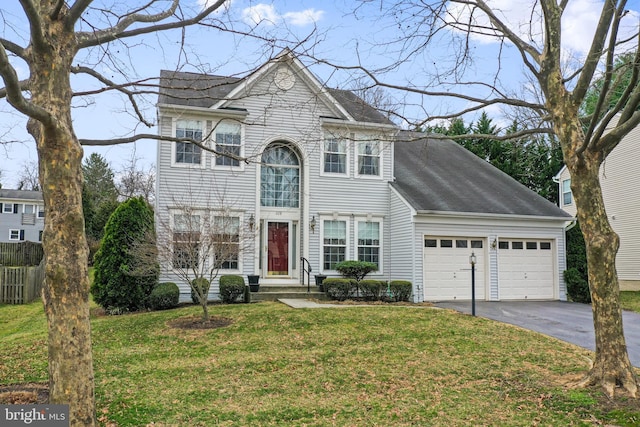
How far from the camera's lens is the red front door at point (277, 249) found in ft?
52.4

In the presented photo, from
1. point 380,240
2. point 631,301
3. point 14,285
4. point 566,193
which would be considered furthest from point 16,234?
point 631,301

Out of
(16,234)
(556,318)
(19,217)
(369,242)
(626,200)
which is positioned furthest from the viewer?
(16,234)

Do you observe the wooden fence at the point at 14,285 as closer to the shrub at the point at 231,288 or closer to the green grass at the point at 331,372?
the green grass at the point at 331,372

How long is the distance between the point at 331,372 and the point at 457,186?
1198 cm

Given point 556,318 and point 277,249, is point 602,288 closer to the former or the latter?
point 556,318

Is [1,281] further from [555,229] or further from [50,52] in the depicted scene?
[555,229]

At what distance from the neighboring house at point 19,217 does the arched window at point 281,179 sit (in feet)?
109

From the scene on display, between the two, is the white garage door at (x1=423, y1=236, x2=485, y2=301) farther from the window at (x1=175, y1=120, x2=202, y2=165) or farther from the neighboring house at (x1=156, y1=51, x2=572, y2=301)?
the window at (x1=175, y1=120, x2=202, y2=165)

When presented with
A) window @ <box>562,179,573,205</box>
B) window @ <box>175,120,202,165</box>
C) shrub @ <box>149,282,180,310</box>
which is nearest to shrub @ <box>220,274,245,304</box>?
shrub @ <box>149,282,180,310</box>

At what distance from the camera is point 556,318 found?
12.2 meters

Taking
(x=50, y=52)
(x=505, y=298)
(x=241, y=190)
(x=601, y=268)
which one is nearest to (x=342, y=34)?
(x=50, y=52)

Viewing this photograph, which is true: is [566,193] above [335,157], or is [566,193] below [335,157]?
below

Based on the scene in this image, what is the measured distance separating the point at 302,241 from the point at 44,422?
1198cm

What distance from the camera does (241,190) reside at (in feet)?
50.8
